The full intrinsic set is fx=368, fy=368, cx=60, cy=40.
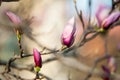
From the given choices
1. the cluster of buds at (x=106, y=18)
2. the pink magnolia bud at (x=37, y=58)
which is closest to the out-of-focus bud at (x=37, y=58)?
the pink magnolia bud at (x=37, y=58)

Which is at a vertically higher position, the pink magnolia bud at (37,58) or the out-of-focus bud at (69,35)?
the out-of-focus bud at (69,35)

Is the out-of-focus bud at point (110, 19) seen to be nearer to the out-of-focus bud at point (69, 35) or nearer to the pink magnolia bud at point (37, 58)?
the out-of-focus bud at point (69, 35)

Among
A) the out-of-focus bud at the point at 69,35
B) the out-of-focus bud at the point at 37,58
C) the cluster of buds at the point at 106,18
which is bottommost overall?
the out-of-focus bud at the point at 37,58

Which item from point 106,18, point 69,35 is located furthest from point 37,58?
point 106,18

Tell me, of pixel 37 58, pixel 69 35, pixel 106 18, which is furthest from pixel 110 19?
pixel 37 58

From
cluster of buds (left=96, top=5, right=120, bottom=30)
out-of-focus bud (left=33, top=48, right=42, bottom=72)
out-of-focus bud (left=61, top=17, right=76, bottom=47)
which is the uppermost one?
cluster of buds (left=96, top=5, right=120, bottom=30)

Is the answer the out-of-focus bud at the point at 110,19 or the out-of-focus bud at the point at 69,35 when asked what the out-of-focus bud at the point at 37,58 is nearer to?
the out-of-focus bud at the point at 69,35

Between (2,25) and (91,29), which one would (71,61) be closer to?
(91,29)

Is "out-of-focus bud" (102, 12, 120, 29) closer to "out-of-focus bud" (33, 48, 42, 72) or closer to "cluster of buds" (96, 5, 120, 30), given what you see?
"cluster of buds" (96, 5, 120, 30)

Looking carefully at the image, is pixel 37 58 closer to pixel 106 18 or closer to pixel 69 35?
pixel 69 35

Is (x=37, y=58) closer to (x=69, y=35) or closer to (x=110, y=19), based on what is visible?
(x=69, y=35)

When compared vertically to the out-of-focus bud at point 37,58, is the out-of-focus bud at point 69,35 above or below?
above

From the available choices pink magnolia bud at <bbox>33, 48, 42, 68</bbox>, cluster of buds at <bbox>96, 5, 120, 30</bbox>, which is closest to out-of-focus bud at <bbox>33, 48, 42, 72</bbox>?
pink magnolia bud at <bbox>33, 48, 42, 68</bbox>
